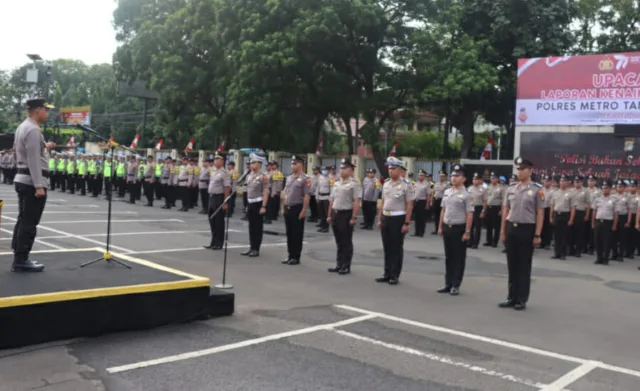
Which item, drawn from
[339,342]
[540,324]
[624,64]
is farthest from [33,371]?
[624,64]

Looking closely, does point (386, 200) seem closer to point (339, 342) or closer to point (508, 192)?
point (508, 192)

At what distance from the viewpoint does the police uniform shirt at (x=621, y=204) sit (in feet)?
46.0

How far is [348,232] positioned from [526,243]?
3.01 metres

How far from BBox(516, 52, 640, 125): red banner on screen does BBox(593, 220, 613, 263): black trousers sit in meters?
6.34

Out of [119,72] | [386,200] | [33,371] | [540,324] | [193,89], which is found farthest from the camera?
[119,72]

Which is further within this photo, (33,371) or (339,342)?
(339,342)

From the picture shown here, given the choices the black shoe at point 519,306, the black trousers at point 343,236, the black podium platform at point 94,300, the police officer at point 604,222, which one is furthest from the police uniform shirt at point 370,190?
the black podium platform at point 94,300

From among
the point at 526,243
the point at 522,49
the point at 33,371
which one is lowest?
the point at 33,371

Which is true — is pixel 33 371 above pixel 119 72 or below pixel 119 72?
below

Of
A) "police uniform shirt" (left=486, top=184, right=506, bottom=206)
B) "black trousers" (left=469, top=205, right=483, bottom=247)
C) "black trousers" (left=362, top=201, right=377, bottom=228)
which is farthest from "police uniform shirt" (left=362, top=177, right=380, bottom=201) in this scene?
"police uniform shirt" (left=486, top=184, right=506, bottom=206)

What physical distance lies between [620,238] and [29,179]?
12537 millimetres

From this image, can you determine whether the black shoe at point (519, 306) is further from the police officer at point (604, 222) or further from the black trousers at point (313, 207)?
the black trousers at point (313, 207)

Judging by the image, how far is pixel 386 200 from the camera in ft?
31.8

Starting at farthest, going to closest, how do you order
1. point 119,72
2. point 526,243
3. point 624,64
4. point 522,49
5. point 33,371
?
point 119,72 → point 522,49 → point 624,64 → point 526,243 → point 33,371
